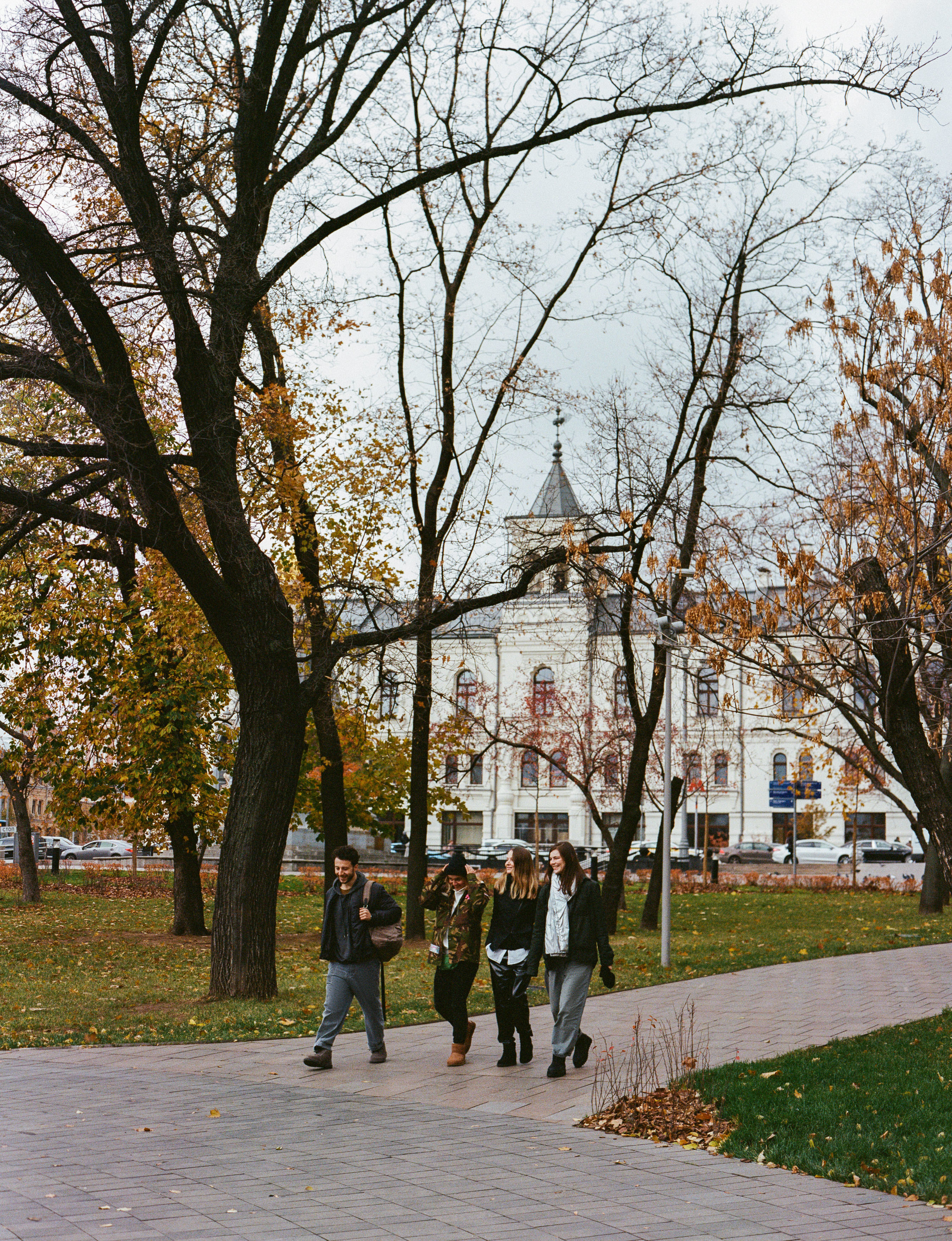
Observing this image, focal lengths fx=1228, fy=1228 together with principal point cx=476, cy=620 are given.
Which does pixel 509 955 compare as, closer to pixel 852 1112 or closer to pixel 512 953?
pixel 512 953

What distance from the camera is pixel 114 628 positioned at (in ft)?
72.4

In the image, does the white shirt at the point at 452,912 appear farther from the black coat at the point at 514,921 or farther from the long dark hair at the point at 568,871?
the long dark hair at the point at 568,871

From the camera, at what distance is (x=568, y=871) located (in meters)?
9.33

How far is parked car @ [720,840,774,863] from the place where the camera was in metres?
58.4

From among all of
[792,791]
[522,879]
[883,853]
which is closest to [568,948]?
[522,879]

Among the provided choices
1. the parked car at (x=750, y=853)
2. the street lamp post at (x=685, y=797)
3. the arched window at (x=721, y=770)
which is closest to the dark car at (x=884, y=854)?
the parked car at (x=750, y=853)

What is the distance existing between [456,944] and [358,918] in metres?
0.79

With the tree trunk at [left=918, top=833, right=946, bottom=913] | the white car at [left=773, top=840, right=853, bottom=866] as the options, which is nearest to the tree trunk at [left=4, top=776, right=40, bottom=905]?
the tree trunk at [left=918, top=833, right=946, bottom=913]

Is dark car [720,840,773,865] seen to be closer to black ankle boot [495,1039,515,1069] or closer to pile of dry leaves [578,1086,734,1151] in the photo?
black ankle boot [495,1039,515,1069]

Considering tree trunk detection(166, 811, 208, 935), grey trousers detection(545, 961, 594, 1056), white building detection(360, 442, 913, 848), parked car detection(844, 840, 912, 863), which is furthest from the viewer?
parked car detection(844, 840, 912, 863)

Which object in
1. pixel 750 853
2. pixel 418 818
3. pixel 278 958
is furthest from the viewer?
pixel 750 853

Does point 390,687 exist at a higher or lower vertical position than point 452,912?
higher

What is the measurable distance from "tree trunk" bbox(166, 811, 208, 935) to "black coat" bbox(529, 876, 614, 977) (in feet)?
48.4

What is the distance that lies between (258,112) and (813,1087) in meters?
10.8
